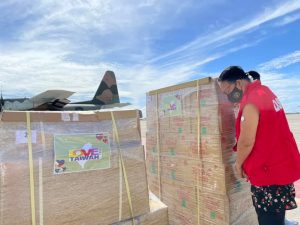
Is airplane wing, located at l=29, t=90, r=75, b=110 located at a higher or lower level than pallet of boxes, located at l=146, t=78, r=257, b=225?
higher

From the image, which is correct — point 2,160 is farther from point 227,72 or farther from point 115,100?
point 115,100

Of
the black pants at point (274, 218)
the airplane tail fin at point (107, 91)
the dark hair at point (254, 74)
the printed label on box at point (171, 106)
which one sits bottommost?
the black pants at point (274, 218)

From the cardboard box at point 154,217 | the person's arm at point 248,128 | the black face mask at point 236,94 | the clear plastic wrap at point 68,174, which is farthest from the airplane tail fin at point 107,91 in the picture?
the person's arm at point 248,128

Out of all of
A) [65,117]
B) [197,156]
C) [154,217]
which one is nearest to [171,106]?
[197,156]

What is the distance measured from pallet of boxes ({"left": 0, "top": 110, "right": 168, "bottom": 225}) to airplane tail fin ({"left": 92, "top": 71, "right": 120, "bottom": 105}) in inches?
867

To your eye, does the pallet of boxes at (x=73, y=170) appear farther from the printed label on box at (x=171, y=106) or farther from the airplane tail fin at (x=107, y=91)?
the airplane tail fin at (x=107, y=91)

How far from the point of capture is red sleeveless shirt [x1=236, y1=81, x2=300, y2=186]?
2.73 m

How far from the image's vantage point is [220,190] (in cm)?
354

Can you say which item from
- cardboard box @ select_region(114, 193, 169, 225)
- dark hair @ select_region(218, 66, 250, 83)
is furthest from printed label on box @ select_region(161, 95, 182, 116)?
cardboard box @ select_region(114, 193, 169, 225)

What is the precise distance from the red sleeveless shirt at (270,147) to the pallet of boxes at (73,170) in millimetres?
1227

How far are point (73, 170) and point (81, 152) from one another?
189 millimetres

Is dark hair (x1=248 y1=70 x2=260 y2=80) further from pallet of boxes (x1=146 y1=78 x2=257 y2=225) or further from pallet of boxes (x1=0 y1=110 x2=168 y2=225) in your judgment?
pallet of boxes (x1=0 y1=110 x2=168 y2=225)

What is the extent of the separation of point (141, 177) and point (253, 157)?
1.22 m

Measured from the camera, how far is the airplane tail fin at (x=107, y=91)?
83.3 feet
